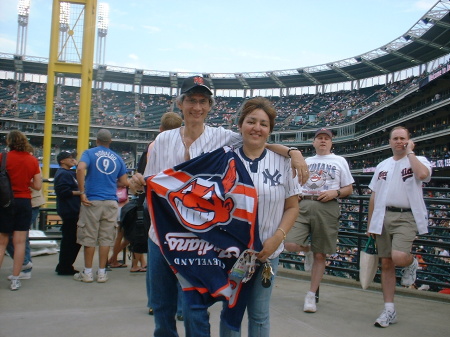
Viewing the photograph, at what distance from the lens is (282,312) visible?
3.71 meters

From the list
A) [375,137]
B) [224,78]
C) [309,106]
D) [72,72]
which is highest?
[224,78]

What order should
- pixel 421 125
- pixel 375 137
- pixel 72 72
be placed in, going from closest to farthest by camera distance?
pixel 72 72 → pixel 421 125 → pixel 375 137

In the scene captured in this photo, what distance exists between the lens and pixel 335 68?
1743 inches

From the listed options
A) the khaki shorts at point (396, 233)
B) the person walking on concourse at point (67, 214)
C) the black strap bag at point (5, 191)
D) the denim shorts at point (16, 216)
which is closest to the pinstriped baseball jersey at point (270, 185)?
the khaki shorts at point (396, 233)

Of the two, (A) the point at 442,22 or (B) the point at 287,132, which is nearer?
(A) the point at 442,22

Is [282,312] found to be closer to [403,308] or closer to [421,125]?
[403,308]

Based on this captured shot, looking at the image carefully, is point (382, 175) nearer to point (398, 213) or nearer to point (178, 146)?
point (398, 213)

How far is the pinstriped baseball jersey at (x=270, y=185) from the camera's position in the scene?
83.8 inches

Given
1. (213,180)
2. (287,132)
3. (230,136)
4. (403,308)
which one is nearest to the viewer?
(213,180)

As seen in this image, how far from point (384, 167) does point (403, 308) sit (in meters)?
1.45

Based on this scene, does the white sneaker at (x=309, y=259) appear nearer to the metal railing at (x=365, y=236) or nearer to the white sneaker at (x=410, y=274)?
the metal railing at (x=365, y=236)

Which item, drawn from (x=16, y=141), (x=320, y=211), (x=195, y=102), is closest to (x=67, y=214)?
(x=16, y=141)

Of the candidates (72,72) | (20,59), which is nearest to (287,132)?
(20,59)

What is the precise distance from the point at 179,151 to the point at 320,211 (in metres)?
2.09
